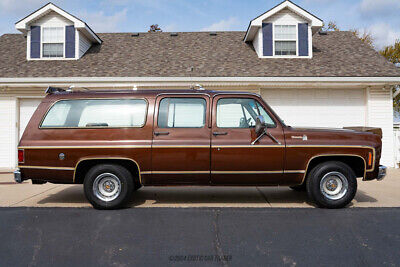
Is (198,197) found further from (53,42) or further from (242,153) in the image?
(53,42)

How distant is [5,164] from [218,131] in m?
9.38

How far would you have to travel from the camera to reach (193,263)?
10.3 feet

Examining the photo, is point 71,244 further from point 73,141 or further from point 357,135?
point 357,135

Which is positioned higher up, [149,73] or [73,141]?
[149,73]

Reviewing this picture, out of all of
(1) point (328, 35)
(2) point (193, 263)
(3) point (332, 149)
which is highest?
(1) point (328, 35)

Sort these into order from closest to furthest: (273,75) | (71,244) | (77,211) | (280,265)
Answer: (280,265)
(71,244)
(77,211)
(273,75)


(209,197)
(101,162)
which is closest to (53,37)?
(101,162)

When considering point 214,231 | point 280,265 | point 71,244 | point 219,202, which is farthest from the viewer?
point 219,202

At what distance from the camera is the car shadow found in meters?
5.46

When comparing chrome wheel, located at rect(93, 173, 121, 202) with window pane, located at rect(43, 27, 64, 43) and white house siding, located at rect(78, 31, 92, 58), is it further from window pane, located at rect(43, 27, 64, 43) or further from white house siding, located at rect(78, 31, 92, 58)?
window pane, located at rect(43, 27, 64, 43)

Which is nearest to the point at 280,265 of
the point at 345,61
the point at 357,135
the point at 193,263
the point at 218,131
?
the point at 193,263

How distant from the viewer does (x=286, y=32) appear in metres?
12.2

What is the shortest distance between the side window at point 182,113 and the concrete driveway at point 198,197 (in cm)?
144

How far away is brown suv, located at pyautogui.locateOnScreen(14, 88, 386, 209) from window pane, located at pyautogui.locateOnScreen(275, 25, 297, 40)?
808cm
